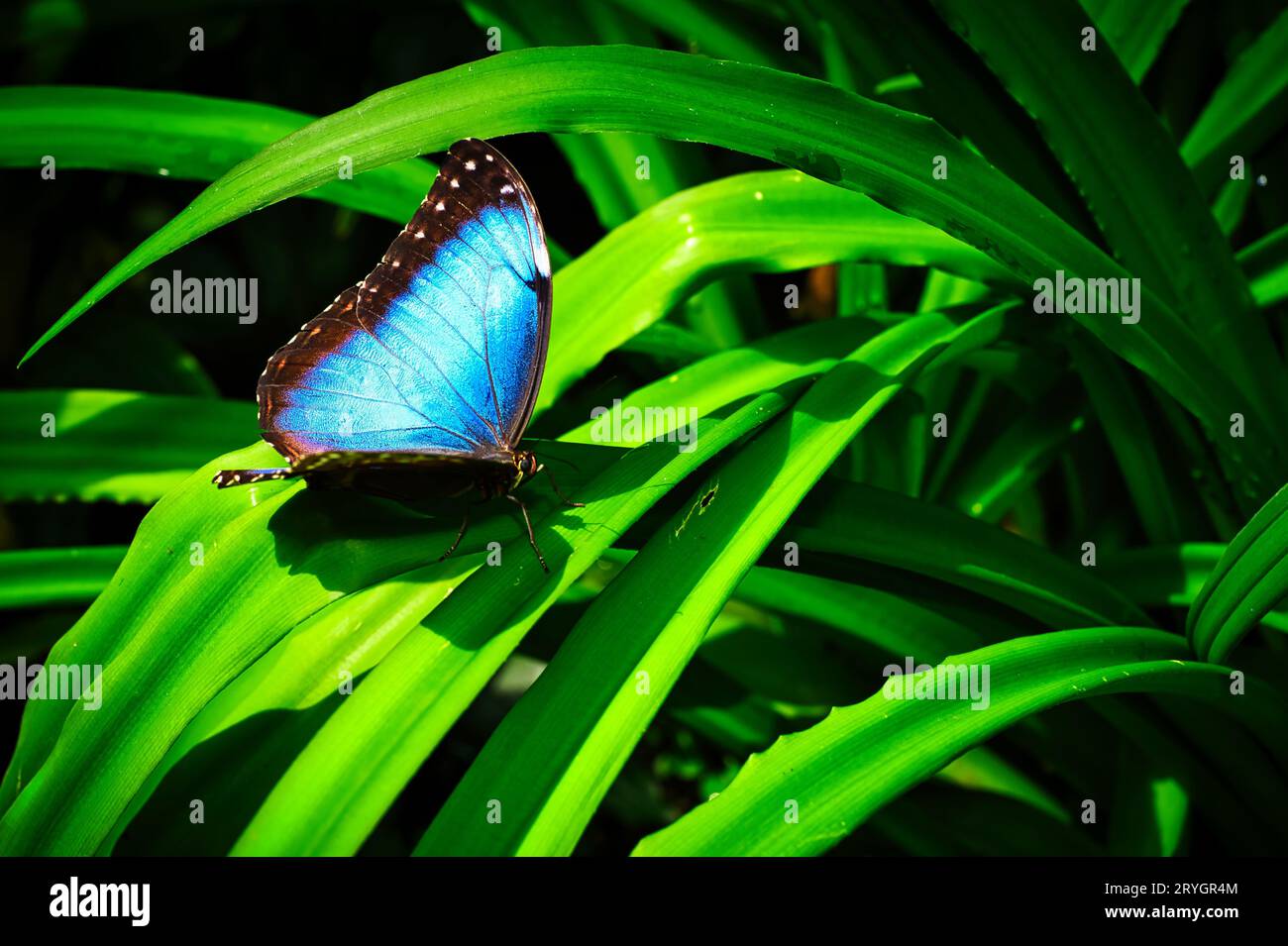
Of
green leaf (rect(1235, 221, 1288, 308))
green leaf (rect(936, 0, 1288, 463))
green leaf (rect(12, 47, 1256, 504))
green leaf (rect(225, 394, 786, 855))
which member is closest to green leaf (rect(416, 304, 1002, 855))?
green leaf (rect(225, 394, 786, 855))

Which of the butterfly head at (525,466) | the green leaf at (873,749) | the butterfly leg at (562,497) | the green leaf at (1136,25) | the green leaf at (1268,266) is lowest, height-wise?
the green leaf at (873,749)

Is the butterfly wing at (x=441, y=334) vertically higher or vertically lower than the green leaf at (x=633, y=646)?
higher

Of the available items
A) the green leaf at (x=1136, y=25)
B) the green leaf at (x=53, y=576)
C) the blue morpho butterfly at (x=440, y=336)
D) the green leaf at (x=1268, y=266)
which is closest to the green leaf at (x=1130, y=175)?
the green leaf at (x=1268, y=266)

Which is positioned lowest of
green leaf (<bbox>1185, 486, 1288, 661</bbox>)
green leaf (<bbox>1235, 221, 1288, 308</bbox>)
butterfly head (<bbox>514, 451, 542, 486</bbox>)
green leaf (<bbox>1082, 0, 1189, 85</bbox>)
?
green leaf (<bbox>1185, 486, 1288, 661</bbox>)

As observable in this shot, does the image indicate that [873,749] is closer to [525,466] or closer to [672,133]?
[525,466]

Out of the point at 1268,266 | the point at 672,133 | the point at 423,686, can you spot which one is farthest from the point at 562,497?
the point at 1268,266

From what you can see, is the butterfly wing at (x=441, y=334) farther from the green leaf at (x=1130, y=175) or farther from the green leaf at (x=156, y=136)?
the green leaf at (x=1130, y=175)

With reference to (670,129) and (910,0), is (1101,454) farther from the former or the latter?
(670,129)

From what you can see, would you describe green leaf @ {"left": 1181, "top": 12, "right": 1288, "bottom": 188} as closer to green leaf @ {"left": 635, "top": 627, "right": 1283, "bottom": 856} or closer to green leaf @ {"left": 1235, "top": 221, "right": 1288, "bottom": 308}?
green leaf @ {"left": 1235, "top": 221, "right": 1288, "bottom": 308}

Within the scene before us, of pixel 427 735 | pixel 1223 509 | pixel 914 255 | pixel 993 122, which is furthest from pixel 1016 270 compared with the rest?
pixel 427 735
